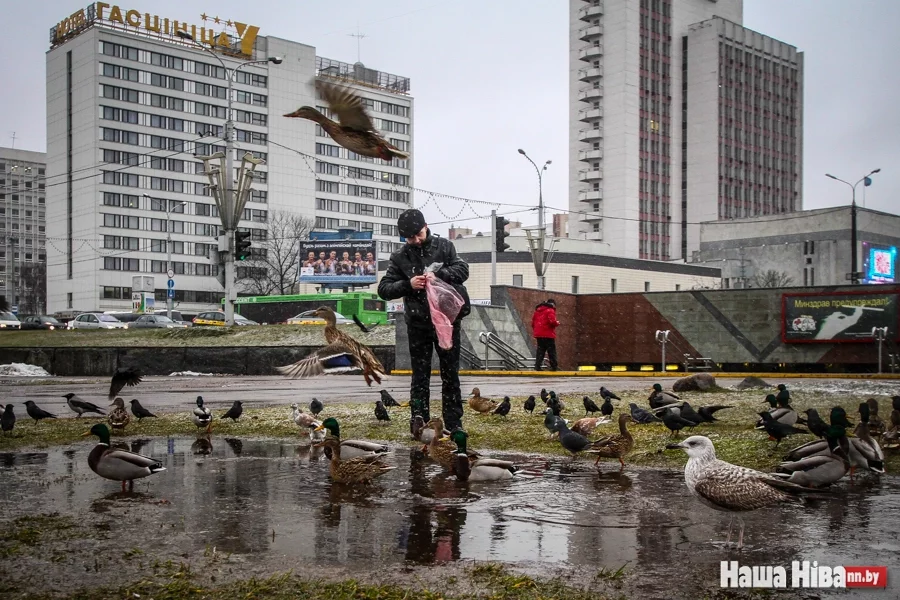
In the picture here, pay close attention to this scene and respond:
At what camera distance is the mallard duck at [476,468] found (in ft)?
20.3

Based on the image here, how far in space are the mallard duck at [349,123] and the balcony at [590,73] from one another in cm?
10747

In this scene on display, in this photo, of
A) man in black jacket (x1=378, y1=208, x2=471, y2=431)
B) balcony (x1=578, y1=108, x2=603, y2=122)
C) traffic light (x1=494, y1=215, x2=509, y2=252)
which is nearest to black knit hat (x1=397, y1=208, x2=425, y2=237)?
man in black jacket (x1=378, y1=208, x2=471, y2=431)

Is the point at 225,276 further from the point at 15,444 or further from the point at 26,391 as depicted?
the point at 15,444

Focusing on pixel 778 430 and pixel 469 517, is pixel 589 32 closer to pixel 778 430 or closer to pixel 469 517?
pixel 778 430

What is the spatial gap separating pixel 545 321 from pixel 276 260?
77.0m

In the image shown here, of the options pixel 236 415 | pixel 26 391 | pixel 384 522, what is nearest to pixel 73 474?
pixel 384 522

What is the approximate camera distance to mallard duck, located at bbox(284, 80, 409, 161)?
702 centimetres

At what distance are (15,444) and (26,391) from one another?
10.3 metres

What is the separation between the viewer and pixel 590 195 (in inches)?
4390

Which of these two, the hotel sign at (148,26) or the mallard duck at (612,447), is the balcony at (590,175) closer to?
the hotel sign at (148,26)

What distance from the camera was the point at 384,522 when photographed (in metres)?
4.81

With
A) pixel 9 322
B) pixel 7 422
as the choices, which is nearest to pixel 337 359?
pixel 7 422

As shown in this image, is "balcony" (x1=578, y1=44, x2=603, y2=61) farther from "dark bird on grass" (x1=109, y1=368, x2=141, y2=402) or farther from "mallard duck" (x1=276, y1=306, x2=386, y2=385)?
"mallard duck" (x1=276, y1=306, x2=386, y2=385)

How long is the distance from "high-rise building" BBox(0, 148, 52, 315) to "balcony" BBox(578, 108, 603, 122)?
78.4 metres
